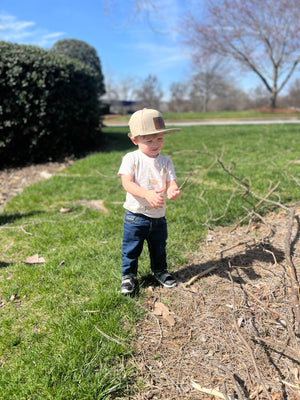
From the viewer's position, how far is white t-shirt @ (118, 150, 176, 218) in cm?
226

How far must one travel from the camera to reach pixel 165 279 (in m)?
2.58

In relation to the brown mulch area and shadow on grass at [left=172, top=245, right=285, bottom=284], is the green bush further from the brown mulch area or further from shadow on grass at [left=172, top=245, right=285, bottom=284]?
the brown mulch area

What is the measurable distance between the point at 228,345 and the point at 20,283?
1.83 metres

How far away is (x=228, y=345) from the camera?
6.41 ft

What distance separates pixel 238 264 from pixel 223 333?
918 millimetres

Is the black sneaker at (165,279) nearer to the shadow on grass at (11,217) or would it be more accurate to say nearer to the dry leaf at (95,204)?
the dry leaf at (95,204)

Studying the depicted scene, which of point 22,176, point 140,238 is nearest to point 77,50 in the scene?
point 22,176

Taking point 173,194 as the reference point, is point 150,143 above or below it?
above

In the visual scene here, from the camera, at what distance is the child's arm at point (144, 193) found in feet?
6.64

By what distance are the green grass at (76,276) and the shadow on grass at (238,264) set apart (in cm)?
14

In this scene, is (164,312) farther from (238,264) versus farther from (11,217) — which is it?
(11,217)

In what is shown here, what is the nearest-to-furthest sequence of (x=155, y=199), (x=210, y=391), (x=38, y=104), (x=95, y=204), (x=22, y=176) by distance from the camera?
(x=210, y=391) < (x=155, y=199) < (x=95, y=204) < (x=22, y=176) < (x=38, y=104)

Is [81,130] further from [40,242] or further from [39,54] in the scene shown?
[40,242]

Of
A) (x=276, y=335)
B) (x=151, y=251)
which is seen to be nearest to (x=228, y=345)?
(x=276, y=335)
